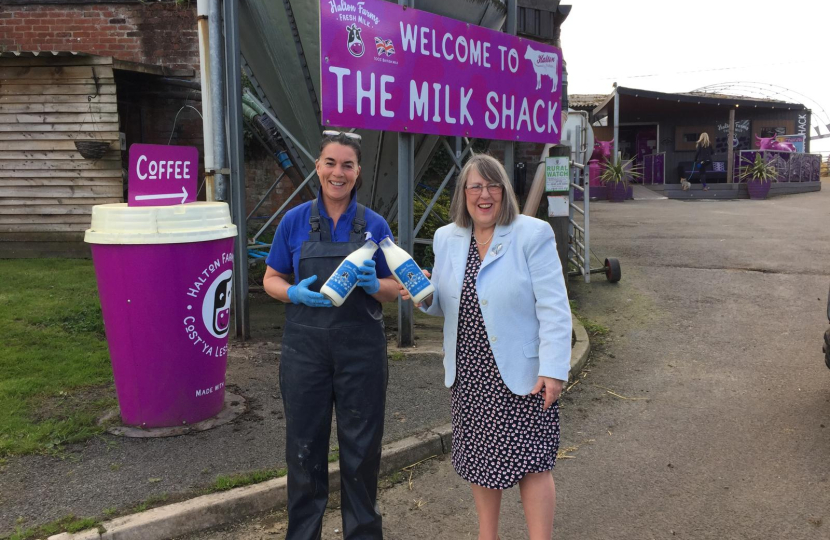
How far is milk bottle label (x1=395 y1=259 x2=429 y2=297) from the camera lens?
276 cm

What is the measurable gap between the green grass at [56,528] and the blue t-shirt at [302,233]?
1569 mm

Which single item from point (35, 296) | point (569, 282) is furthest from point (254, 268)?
point (569, 282)

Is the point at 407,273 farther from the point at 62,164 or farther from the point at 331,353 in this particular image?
the point at 62,164

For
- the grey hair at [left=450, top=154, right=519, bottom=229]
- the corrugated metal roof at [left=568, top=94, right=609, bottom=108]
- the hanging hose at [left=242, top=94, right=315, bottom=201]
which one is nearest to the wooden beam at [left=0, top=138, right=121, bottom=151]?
the hanging hose at [left=242, top=94, right=315, bottom=201]

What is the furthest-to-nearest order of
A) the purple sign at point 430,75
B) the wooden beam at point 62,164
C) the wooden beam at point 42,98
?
the wooden beam at point 62,164
the wooden beam at point 42,98
the purple sign at point 430,75

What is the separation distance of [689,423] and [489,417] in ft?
8.82

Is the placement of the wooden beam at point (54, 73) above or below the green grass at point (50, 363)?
above

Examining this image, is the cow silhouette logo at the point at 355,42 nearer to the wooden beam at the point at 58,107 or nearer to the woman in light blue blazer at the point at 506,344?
the woman in light blue blazer at the point at 506,344

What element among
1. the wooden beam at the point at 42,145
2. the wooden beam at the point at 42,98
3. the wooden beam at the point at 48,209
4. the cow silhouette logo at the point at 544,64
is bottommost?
the wooden beam at the point at 48,209

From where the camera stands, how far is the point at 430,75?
625 cm

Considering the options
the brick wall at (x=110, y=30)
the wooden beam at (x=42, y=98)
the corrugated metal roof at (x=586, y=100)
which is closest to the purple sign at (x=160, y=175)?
the wooden beam at (x=42, y=98)

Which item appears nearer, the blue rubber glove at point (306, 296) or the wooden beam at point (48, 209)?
the blue rubber glove at point (306, 296)

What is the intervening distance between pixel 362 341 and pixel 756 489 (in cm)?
256

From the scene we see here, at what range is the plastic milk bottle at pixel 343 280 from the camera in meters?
2.60
